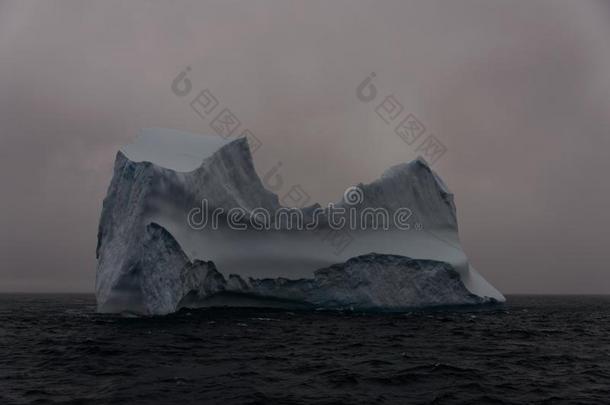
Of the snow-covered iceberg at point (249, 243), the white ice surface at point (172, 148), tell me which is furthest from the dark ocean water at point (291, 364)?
the white ice surface at point (172, 148)

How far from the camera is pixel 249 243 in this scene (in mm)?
19438

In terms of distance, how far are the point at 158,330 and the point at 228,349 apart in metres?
3.21

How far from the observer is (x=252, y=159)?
2039cm

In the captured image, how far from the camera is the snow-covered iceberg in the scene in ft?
51.8

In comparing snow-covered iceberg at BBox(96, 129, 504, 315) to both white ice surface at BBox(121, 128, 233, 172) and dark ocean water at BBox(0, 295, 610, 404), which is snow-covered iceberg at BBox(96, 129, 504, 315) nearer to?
white ice surface at BBox(121, 128, 233, 172)

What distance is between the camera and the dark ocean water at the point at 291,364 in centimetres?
735

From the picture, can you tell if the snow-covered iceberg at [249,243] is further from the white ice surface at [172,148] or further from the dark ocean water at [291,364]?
the dark ocean water at [291,364]

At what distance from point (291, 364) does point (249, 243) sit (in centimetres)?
1038

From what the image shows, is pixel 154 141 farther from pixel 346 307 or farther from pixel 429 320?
pixel 429 320

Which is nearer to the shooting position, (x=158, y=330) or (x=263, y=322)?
(x=158, y=330)

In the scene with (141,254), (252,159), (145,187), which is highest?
(252,159)

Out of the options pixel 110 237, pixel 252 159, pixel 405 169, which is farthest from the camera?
pixel 405 169

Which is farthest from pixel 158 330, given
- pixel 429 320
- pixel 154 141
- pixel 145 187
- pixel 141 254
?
pixel 429 320

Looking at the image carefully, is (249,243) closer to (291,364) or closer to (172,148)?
(172,148)
